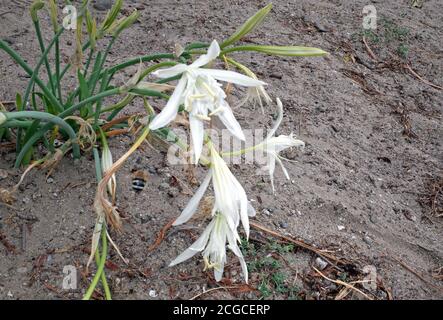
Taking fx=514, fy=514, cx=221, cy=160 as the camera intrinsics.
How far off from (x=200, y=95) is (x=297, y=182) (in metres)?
1.00

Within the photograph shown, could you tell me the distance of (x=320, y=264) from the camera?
1857mm

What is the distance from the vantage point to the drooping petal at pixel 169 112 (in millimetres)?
1264

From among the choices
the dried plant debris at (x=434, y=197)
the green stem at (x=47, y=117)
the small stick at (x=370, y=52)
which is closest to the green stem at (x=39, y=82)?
the green stem at (x=47, y=117)

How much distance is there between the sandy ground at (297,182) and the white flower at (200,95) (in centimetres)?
63

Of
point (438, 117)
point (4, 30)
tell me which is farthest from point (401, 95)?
point (4, 30)

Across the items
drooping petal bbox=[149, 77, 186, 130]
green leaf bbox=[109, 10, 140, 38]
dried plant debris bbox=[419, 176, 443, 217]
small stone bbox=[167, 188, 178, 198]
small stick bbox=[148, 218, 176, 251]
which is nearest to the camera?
drooping petal bbox=[149, 77, 186, 130]

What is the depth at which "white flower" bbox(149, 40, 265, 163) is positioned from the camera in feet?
4.28

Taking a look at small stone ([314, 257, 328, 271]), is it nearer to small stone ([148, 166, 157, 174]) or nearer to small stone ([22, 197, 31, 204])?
small stone ([148, 166, 157, 174])

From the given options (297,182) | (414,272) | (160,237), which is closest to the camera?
(160,237)

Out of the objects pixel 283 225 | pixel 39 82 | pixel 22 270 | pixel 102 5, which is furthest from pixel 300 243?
pixel 102 5

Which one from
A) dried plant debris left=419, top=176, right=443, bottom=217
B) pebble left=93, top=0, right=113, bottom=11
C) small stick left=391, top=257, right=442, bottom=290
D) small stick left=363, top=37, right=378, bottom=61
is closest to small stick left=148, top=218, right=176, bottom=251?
small stick left=391, top=257, right=442, bottom=290

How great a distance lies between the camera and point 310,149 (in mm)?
2396

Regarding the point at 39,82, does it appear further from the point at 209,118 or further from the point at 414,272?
the point at 414,272

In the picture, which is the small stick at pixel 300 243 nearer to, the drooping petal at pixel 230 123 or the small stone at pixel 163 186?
the small stone at pixel 163 186
